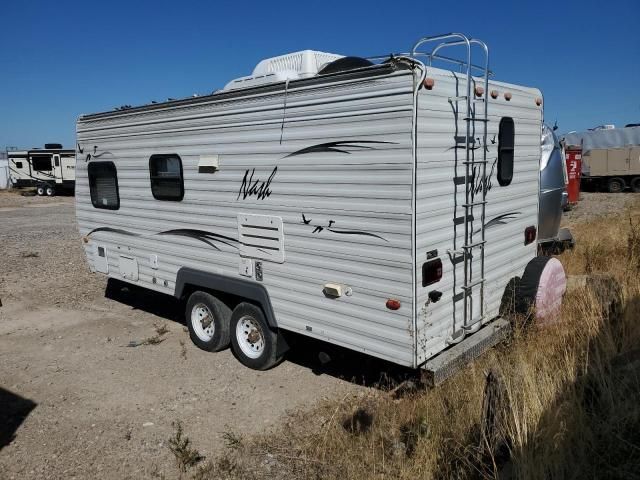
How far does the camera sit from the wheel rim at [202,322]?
6.32 m

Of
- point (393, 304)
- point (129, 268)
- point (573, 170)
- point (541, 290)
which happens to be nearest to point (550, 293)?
point (541, 290)

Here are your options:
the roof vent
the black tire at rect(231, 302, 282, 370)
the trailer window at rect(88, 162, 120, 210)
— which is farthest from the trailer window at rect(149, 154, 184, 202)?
the black tire at rect(231, 302, 282, 370)

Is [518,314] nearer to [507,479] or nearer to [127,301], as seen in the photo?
[507,479]

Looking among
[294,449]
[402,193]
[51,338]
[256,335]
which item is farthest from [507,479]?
[51,338]

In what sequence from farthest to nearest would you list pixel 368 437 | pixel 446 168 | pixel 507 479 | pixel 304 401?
pixel 304 401 → pixel 446 168 → pixel 368 437 → pixel 507 479

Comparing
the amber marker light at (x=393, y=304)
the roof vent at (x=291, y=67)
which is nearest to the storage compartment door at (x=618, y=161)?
the roof vent at (x=291, y=67)

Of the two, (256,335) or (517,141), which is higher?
(517,141)

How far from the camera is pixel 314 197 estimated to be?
4.74 m

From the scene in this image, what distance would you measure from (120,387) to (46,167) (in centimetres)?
2953

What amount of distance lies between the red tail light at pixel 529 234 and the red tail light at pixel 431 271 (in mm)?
2135

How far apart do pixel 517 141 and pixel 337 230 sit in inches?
99.2

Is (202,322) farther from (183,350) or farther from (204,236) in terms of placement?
(204,236)

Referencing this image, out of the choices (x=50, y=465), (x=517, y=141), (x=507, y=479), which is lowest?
(x=50, y=465)

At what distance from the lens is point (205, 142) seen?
5.73 meters
